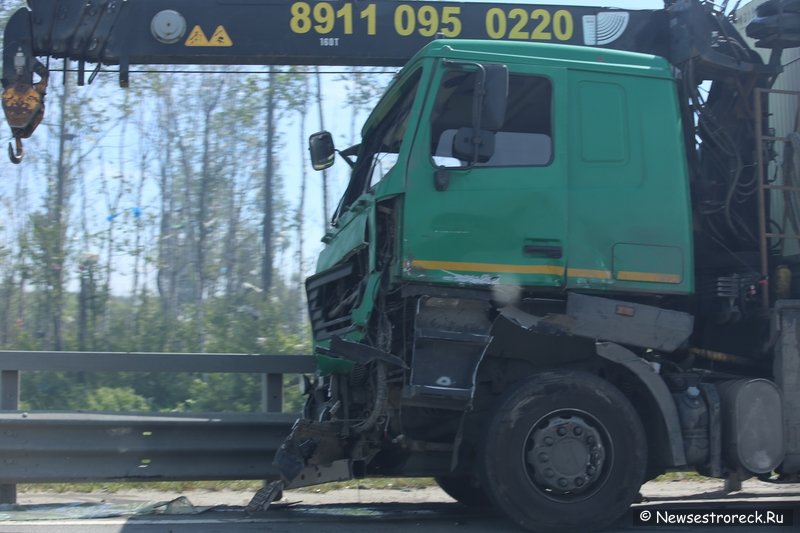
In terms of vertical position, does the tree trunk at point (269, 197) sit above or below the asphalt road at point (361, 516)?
above

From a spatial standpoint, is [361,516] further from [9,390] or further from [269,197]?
[269,197]

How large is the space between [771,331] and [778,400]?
19.3 inches

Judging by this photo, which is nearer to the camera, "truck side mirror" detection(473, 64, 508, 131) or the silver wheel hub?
"truck side mirror" detection(473, 64, 508, 131)

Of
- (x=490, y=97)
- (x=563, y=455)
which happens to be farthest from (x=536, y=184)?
(x=563, y=455)

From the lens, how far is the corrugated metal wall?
20.9 ft

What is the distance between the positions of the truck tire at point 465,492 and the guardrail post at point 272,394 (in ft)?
4.91

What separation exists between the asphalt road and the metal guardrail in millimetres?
309

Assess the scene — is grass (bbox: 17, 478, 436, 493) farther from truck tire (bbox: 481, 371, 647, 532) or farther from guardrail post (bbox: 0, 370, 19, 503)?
truck tire (bbox: 481, 371, 647, 532)

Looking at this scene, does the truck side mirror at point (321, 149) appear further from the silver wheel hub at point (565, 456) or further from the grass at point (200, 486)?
the silver wheel hub at point (565, 456)

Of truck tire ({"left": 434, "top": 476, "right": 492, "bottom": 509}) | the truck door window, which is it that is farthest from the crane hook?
truck tire ({"left": 434, "top": 476, "right": 492, "bottom": 509})

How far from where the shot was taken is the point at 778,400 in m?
5.66

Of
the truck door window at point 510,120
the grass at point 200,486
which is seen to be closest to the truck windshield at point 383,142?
the truck door window at point 510,120

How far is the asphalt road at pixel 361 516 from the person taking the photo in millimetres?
5668

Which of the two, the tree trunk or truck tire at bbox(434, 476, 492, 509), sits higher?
the tree trunk
